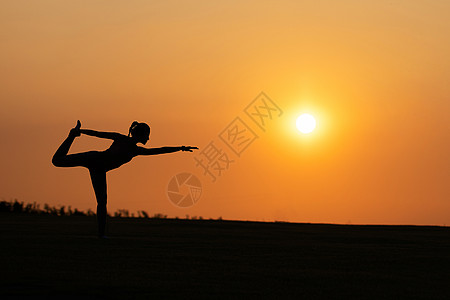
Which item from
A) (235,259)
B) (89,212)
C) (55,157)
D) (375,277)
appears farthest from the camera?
(89,212)

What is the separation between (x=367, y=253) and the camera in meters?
16.0

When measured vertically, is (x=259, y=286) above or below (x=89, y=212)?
below

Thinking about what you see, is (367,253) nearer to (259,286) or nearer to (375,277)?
(375,277)

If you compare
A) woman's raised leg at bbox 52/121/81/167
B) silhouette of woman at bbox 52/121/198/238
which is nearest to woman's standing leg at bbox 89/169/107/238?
silhouette of woman at bbox 52/121/198/238

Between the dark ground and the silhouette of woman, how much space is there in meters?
1.23

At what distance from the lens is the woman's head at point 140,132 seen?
57.5ft

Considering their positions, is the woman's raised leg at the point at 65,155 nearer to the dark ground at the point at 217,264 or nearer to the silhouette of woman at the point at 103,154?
the silhouette of woman at the point at 103,154

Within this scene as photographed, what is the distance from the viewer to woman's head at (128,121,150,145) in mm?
17516

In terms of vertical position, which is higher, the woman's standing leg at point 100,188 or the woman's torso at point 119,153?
the woman's torso at point 119,153

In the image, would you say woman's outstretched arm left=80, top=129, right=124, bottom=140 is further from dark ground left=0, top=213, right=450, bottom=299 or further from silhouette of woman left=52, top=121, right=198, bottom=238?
dark ground left=0, top=213, right=450, bottom=299

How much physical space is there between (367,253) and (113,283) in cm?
674

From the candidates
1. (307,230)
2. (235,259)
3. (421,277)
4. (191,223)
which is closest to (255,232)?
(307,230)

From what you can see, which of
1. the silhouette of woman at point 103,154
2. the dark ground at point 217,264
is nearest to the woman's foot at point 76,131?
the silhouette of woman at point 103,154

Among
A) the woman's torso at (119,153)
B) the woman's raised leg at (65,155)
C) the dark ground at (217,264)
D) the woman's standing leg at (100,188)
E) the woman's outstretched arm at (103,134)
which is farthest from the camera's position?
the woman's standing leg at (100,188)
